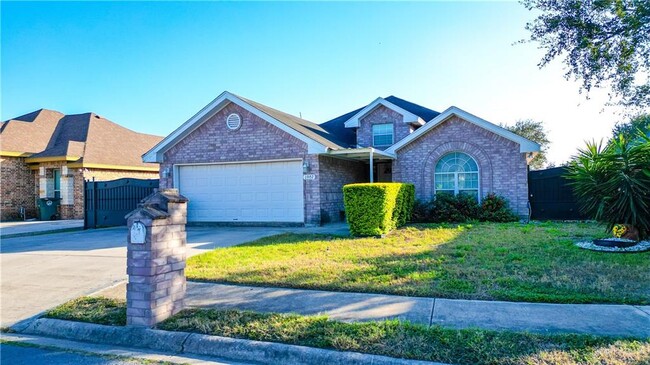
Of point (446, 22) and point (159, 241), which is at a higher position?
point (446, 22)

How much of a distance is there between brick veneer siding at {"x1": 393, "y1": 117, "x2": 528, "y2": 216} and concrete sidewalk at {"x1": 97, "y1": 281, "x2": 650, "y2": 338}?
1038 cm

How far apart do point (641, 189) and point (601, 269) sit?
3193 millimetres

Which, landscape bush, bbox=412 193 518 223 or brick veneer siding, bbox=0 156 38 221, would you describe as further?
brick veneer siding, bbox=0 156 38 221

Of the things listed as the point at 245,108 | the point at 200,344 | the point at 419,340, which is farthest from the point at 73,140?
the point at 419,340

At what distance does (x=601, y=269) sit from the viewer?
20.7 feet

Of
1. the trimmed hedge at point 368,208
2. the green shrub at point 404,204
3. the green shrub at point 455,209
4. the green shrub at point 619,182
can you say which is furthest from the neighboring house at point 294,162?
the green shrub at point 619,182

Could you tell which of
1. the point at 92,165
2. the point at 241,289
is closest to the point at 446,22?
the point at 241,289

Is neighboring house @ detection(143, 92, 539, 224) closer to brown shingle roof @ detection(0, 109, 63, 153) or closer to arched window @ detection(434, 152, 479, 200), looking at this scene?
arched window @ detection(434, 152, 479, 200)

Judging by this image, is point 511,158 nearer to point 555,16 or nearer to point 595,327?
point 555,16

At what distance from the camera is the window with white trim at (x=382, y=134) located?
18297mm

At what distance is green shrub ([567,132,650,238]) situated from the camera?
8.24 metres

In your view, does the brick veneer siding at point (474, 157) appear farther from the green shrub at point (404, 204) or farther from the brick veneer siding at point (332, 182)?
the brick veneer siding at point (332, 182)

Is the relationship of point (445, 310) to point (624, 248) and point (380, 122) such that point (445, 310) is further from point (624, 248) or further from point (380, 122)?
point (380, 122)

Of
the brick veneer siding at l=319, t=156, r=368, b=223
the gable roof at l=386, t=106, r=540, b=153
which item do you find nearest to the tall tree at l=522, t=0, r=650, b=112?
the gable roof at l=386, t=106, r=540, b=153
